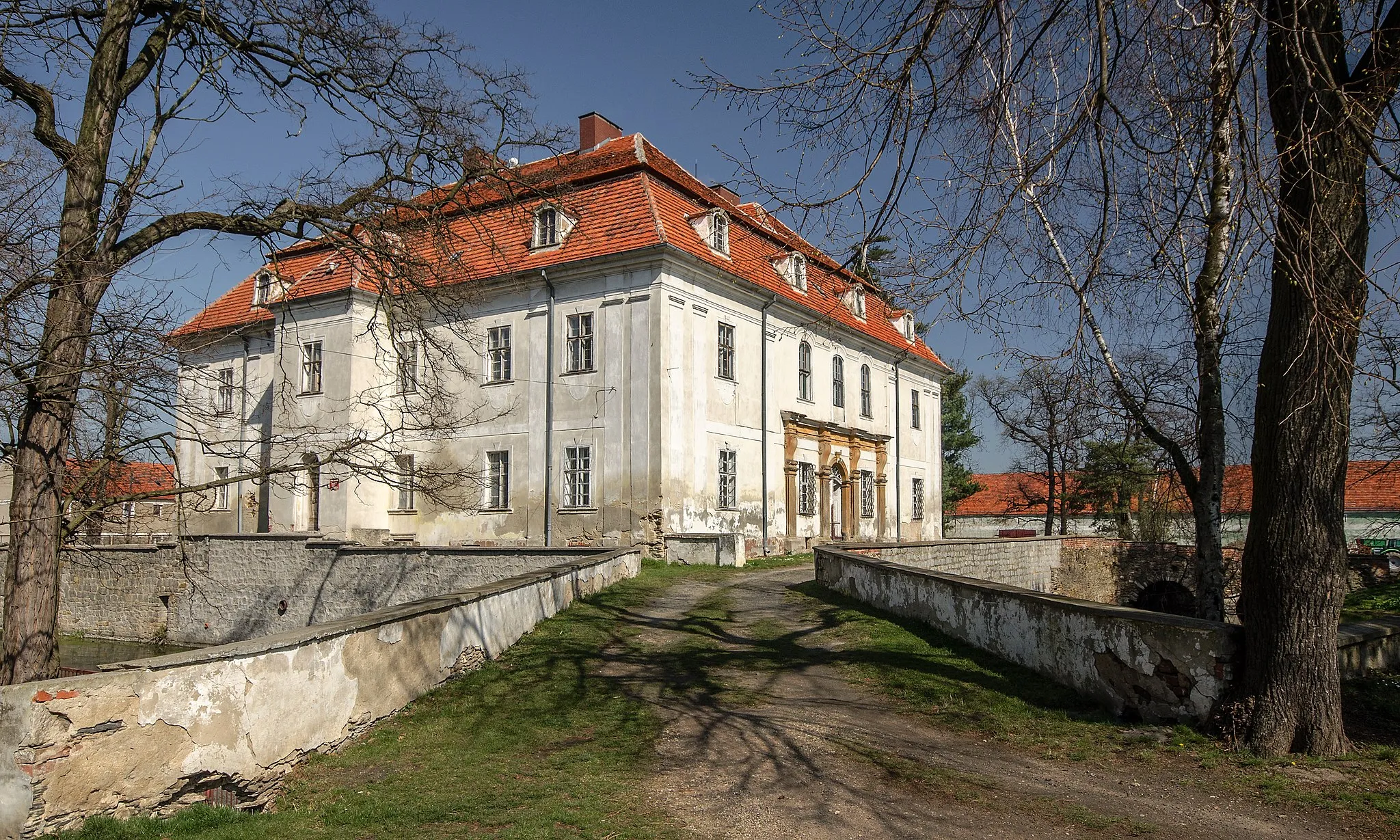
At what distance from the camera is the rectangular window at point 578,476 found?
2195 cm

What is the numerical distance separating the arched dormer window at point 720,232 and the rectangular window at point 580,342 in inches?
142

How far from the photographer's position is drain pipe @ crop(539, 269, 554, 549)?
22219 millimetres

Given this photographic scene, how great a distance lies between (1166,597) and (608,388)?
60.2 ft

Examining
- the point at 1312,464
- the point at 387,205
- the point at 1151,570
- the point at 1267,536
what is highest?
the point at 387,205

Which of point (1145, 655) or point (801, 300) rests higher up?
point (801, 300)

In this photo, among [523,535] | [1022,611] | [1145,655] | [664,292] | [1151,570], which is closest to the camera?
[1145,655]

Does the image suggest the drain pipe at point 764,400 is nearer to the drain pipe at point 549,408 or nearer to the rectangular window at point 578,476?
the rectangular window at point 578,476

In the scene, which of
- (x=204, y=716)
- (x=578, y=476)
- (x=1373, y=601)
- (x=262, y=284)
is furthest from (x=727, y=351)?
(x=204, y=716)

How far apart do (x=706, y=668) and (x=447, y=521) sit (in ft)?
51.8

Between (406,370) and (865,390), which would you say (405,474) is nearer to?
(406,370)

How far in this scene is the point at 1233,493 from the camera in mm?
28594

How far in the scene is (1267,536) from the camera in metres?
6.67

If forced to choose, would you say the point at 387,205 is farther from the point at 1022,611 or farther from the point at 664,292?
the point at 664,292

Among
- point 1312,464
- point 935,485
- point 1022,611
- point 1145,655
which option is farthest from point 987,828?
point 935,485
